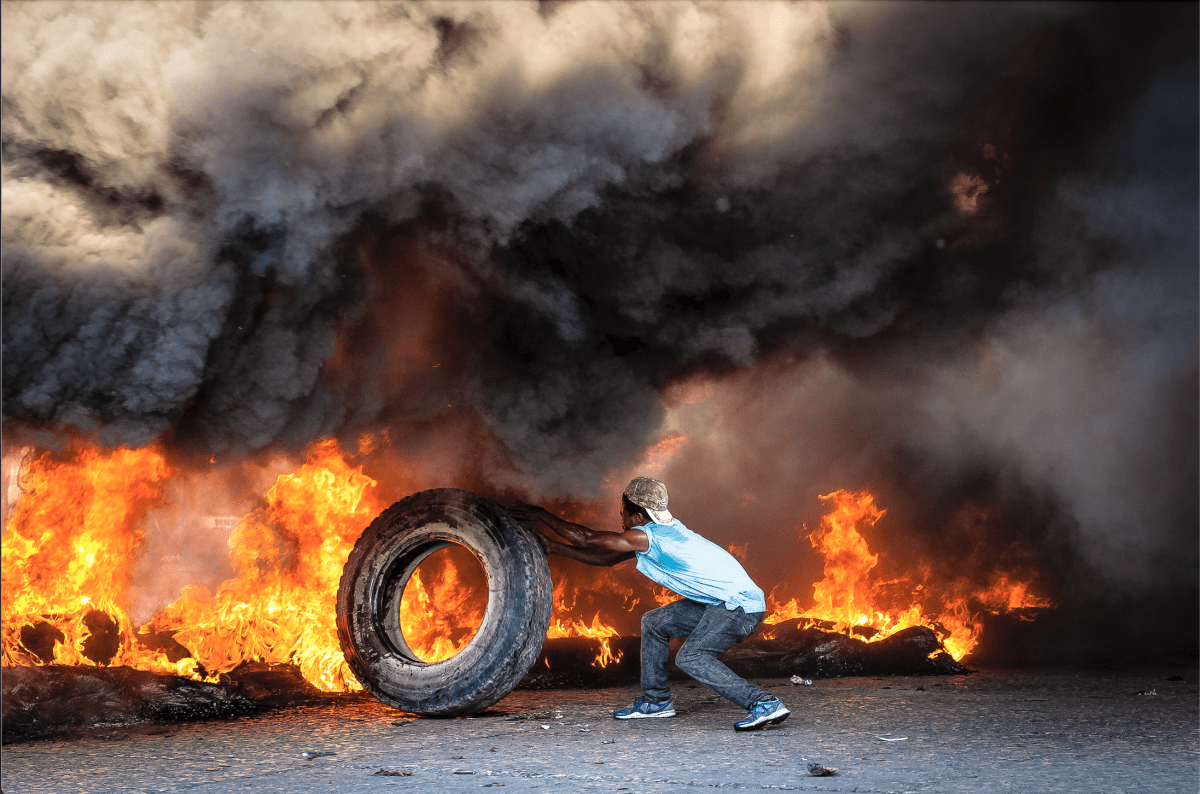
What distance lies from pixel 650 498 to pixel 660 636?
869mm

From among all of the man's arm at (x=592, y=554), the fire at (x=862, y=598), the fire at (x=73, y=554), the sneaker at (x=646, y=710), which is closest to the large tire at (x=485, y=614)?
the man's arm at (x=592, y=554)

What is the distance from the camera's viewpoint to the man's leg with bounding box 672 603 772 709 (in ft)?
15.9

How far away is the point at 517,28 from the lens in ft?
23.8

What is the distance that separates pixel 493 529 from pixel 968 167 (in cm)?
570

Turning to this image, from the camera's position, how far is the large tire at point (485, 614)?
544cm

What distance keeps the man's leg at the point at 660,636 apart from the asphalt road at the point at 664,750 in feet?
0.71

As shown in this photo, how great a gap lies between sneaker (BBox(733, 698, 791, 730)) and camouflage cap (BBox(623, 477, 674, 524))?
1171 mm

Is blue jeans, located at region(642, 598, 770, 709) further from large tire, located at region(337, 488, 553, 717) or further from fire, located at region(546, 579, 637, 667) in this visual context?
fire, located at region(546, 579, 637, 667)

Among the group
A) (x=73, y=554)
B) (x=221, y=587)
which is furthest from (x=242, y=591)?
(x=73, y=554)

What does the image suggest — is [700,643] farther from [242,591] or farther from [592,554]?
[242,591]

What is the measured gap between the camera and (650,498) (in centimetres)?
523

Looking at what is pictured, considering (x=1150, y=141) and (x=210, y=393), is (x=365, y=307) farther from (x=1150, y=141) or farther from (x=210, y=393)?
(x=1150, y=141)

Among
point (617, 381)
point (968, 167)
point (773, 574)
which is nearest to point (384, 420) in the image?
point (617, 381)

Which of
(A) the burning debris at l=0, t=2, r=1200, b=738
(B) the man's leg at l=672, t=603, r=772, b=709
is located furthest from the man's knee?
(A) the burning debris at l=0, t=2, r=1200, b=738
